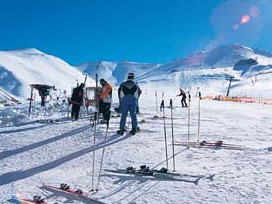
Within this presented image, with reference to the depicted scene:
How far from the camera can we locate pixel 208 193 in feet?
23.6

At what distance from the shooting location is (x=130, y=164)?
931 centimetres

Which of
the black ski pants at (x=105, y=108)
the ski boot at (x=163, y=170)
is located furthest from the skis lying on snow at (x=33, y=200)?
the black ski pants at (x=105, y=108)

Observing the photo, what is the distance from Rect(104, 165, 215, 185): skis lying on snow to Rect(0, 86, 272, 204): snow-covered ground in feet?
0.45

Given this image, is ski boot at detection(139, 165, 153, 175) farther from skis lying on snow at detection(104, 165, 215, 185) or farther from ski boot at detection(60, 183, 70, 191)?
ski boot at detection(60, 183, 70, 191)

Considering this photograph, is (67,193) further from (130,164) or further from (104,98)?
(104,98)

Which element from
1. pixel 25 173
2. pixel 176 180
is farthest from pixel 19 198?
pixel 176 180

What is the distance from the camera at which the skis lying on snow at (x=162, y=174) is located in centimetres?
795

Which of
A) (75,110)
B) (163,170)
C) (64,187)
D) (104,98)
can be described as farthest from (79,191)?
(75,110)

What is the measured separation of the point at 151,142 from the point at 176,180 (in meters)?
3.75

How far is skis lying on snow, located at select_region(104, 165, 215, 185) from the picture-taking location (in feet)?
26.1

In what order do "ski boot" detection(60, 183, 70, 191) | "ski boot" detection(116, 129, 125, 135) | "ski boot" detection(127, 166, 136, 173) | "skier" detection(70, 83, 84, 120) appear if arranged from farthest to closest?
"skier" detection(70, 83, 84, 120), "ski boot" detection(116, 129, 125, 135), "ski boot" detection(127, 166, 136, 173), "ski boot" detection(60, 183, 70, 191)

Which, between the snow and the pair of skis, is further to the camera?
the snow

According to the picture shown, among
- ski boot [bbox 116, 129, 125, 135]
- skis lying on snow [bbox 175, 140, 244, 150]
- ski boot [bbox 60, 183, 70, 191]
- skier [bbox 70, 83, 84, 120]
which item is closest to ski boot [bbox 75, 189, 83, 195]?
ski boot [bbox 60, 183, 70, 191]

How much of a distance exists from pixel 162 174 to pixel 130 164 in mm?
1273
